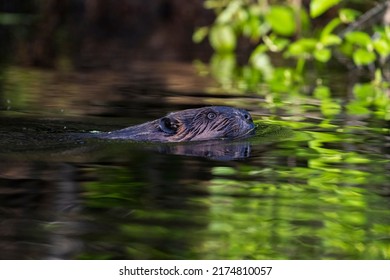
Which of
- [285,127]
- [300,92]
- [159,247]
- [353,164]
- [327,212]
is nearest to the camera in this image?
[159,247]

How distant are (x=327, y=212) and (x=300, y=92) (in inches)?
246

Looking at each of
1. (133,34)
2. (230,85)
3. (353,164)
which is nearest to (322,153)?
(353,164)

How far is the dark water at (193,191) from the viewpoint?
416cm

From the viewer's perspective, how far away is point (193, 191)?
522 centimetres

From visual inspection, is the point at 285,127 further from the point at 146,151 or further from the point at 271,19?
the point at 271,19

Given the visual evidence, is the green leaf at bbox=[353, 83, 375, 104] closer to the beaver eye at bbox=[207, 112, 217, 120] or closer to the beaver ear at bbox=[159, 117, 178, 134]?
the beaver eye at bbox=[207, 112, 217, 120]

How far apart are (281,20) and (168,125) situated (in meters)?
5.16

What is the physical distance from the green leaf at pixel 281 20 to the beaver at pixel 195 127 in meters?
4.82

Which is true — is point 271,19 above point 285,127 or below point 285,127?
above

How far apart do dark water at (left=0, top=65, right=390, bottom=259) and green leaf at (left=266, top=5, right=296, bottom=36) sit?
3.10 metres

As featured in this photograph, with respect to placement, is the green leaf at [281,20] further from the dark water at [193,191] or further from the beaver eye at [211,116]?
the beaver eye at [211,116]

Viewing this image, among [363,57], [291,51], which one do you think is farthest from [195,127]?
[291,51]

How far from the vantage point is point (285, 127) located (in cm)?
780

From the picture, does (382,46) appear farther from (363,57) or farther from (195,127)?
(195,127)
